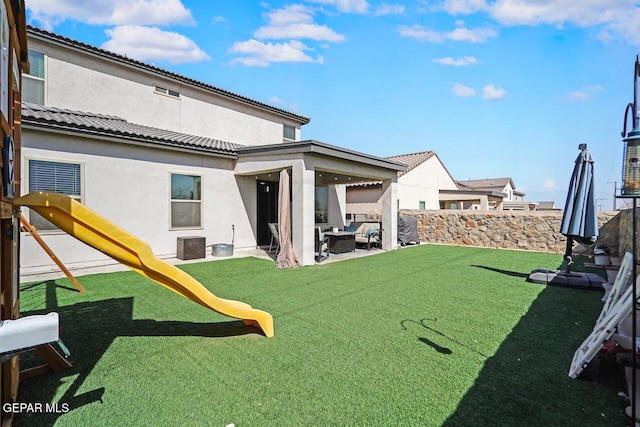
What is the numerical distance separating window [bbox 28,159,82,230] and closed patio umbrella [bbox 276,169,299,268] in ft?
15.8

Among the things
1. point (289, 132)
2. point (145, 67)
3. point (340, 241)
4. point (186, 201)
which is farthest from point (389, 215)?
point (145, 67)

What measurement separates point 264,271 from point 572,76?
1087 centimetres

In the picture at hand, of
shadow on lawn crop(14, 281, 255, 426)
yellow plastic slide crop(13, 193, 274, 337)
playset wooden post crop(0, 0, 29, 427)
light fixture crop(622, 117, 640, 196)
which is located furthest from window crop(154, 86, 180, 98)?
light fixture crop(622, 117, 640, 196)

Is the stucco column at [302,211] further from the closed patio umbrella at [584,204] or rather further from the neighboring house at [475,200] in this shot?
the neighboring house at [475,200]

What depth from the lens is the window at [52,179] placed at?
7.21 metres

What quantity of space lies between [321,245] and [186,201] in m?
4.26

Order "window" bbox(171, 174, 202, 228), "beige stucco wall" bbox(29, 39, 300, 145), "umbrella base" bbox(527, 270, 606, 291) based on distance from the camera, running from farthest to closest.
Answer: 1. "window" bbox(171, 174, 202, 228)
2. "beige stucco wall" bbox(29, 39, 300, 145)
3. "umbrella base" bbox(527, 270, 606, 291)

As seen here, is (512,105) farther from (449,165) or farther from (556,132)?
(449,165)

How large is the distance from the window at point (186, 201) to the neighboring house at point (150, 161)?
30 mm

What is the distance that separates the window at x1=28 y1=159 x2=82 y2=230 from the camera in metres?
7.21

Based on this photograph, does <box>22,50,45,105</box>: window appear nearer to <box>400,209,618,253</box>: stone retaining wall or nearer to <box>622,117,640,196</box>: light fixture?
<box>622,117,640,196</box>: light fixture

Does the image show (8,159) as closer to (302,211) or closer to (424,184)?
(302,211)

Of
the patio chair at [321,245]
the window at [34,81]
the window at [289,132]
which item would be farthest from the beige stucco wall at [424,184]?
the window at [34,81]

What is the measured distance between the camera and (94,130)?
7793mm
